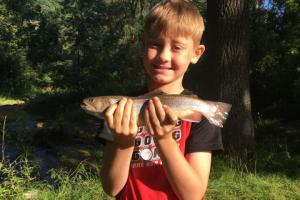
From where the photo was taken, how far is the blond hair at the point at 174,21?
2.31 metres

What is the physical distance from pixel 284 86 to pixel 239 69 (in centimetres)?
473

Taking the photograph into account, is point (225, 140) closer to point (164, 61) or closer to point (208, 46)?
point (208, 46)

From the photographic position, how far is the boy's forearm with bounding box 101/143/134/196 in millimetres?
2160

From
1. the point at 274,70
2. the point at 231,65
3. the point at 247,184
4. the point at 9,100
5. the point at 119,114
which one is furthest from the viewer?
the point at 9,100

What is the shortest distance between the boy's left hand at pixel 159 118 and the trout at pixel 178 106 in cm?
3

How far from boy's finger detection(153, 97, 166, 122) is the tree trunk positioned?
238 inches

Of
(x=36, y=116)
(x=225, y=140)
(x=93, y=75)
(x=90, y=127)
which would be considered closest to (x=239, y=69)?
(x=225, y=140)

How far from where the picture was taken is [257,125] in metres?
11.4

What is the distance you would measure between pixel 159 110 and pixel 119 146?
0.82 ft

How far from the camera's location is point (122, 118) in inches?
80.9

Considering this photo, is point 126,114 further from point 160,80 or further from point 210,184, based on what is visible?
point 210,184

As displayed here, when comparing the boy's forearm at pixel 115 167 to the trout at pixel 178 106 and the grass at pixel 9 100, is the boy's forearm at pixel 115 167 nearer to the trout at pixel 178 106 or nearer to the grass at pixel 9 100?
the trout at pixel 178 106

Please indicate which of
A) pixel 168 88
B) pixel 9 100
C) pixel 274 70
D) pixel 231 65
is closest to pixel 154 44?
pixel 168 88

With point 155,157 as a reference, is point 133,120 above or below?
above
